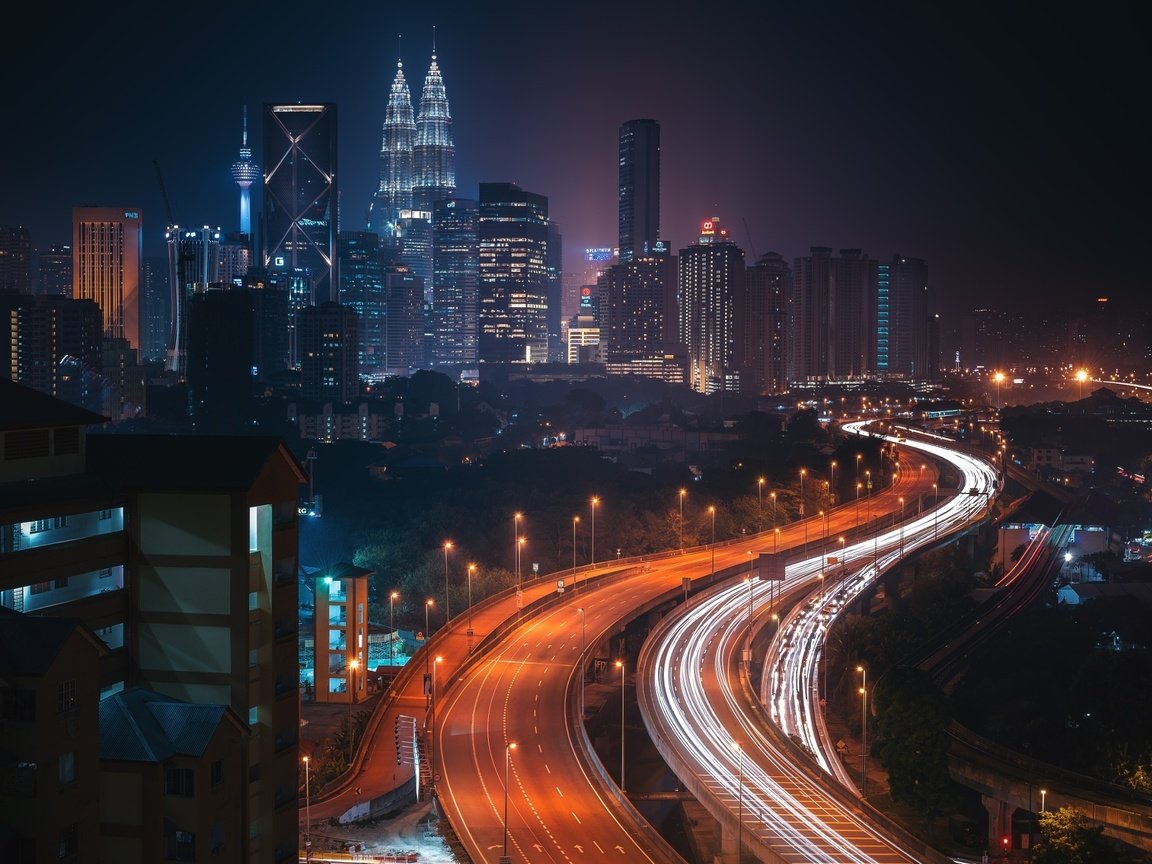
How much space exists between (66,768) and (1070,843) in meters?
13.5

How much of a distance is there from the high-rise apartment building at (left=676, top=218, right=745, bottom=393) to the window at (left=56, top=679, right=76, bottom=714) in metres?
109

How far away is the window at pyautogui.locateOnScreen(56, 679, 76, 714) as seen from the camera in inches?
336

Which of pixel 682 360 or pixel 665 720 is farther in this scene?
pixel 682 360

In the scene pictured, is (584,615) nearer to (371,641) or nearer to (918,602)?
(371,641)

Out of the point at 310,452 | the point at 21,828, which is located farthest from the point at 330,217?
the point at 21,828

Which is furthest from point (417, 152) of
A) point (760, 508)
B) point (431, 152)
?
point (760, 508)

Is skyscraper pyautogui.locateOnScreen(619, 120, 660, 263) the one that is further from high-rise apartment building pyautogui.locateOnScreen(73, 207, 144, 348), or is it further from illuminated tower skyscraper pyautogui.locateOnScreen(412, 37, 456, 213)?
high-rise apartment building pyautogui.locateOnScreen(73, 207, 144, 348)

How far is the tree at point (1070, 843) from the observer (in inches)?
675

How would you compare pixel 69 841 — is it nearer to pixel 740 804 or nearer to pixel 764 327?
pixel 740 804

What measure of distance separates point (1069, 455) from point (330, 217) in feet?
281

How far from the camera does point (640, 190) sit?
158000 millimetres

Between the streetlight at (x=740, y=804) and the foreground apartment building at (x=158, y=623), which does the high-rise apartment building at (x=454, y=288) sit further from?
the foreground apartment building at (x=158, y=623)

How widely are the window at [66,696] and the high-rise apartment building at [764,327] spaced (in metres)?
111

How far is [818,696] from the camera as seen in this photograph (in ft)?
88.2
